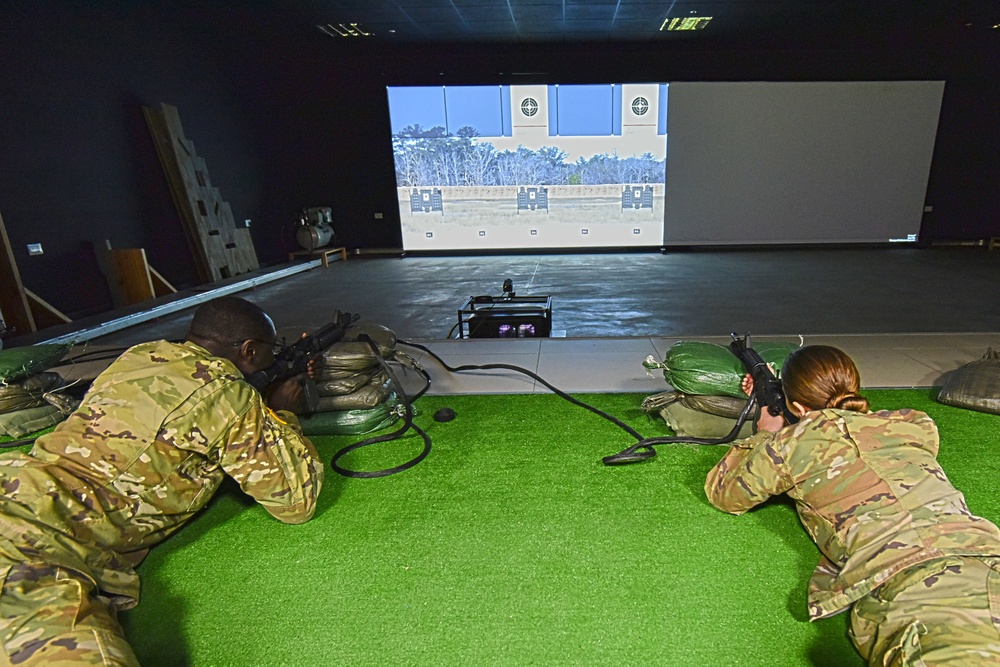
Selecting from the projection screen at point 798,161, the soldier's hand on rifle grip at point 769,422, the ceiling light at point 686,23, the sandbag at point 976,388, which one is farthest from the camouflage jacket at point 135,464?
the projection screen at point 798,161

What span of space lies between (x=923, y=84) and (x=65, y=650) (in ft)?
42.5

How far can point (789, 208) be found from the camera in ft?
32.1

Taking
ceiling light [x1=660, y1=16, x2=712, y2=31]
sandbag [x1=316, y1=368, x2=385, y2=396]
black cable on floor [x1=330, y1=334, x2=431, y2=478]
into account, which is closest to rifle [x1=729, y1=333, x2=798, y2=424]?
black cable on floor [x1=330, y1=334, x2=431, y2=478]

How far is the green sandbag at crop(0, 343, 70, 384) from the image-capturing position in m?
2.44

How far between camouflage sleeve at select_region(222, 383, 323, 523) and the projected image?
8863 mm

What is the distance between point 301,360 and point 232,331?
0.34 m

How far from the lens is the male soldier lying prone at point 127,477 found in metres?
0.99

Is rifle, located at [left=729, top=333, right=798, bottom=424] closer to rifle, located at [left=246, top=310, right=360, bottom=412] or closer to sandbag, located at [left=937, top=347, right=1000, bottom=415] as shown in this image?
sandbag, located at [left=937, top=347, right=1000, bottom=415]

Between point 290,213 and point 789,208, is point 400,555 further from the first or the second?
point 789,208

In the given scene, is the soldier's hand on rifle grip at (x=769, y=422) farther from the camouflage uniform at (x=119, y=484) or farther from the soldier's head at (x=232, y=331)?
the soldier's head at (x=232, y=331)

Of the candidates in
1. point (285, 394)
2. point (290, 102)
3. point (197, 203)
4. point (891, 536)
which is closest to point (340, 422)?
point (285, 394)

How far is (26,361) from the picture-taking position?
250 centimetres

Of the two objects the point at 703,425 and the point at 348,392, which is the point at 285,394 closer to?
the point at 348,392

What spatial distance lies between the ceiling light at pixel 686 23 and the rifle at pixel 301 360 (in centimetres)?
815
